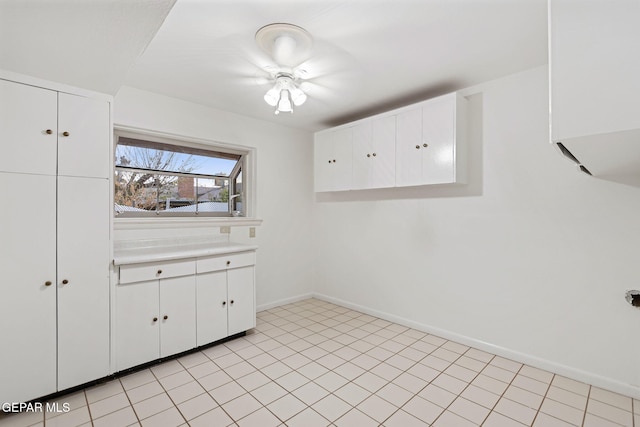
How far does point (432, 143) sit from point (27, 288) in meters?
3.17

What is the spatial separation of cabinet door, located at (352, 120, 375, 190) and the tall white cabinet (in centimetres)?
234

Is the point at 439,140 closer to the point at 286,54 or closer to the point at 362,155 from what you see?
the point at 362,155

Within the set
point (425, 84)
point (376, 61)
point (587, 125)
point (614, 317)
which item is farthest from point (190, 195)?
point (614, 317)

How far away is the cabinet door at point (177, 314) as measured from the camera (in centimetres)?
243

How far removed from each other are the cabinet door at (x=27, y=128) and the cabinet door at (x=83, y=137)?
0.04 metres

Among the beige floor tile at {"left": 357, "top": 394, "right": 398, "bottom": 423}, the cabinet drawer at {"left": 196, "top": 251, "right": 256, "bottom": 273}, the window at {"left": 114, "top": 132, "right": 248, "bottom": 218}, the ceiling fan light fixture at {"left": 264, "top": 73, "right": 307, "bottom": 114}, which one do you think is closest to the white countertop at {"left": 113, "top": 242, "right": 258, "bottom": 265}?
the cabinet drawer at {"left": 196, "top": 251, "right": 256, "bottom": 273}

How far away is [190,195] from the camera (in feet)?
11.0

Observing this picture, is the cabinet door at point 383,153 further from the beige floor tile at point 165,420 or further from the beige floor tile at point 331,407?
the beige floor tile at point 165,420

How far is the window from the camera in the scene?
9.62 feet

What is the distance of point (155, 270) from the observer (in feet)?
7.84

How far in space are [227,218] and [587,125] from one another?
10.4 ft

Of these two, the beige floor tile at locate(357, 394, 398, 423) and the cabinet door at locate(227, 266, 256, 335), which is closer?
the beige floor tile at locate(357, 394, 398, 423)

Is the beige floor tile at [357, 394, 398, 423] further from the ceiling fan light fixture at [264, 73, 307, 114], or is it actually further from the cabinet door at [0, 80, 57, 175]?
the cabinet door at [0, 80, 57, 175]

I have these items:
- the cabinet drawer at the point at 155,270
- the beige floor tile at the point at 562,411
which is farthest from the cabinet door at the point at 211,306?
the beige floor tile at the point at 562,411
